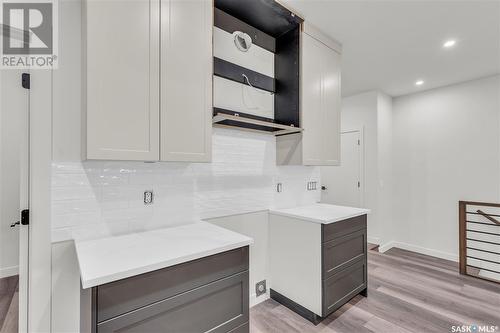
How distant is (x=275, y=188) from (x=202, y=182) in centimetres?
90

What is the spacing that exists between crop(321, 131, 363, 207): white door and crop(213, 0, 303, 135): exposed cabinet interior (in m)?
2.47

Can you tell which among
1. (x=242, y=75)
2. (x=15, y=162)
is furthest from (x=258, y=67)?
(x=15, y=162)

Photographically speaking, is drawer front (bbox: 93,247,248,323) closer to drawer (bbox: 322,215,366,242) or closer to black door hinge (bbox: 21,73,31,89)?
drawer (bbox: 322,215,366,242)

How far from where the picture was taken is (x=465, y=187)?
3.54 m

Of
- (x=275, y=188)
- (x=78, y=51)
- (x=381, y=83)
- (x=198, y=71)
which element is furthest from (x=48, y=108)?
(x=381, y=83)

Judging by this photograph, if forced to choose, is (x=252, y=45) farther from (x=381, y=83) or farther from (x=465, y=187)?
(x=465, y=187)

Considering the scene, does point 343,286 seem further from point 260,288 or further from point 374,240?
point 374,240

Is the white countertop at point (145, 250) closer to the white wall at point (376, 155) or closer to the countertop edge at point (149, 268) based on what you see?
the countertop edge at point (149, 268)

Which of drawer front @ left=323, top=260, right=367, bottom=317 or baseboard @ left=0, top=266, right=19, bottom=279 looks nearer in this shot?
drawer front @ left=323, top=260, right=367, bottom=317

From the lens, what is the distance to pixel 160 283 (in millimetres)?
1115

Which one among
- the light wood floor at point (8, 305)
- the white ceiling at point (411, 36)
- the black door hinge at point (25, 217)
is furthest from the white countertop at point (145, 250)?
the white ceiling at point (411, 36)

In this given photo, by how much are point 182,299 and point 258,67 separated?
81.9 inches

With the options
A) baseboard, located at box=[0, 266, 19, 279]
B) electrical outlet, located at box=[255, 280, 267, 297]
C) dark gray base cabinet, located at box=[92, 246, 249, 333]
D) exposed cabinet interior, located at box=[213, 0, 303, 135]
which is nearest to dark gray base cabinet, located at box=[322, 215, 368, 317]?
electrical outlet, located at box=[255, 280, 267, 297]

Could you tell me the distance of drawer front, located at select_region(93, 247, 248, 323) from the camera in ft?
3.25
